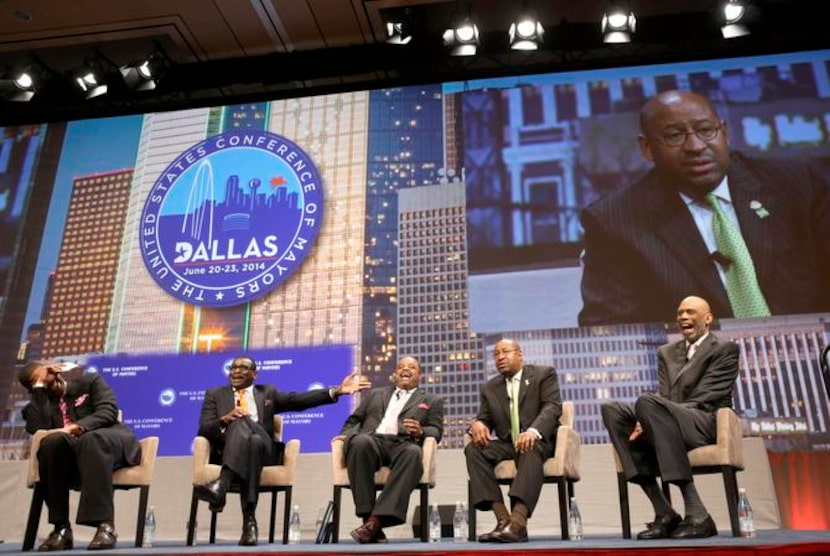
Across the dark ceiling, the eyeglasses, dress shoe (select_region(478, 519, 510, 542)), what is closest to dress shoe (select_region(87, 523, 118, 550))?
dress shoe (select_region(478, 519, 510, 542))

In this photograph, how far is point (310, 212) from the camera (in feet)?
20.3

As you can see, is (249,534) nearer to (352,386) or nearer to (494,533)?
(352,386)

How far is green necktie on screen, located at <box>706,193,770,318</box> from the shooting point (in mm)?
5285

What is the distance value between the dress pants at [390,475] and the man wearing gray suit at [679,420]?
0.99 m

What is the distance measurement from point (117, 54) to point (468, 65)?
134 inches

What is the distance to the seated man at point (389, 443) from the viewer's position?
3469 millimetres

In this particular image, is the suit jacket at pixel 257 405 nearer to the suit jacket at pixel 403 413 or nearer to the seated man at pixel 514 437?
the suit jacket at pixel 403 413

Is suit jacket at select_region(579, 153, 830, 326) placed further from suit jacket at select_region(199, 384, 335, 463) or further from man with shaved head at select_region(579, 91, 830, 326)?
suit jacket at select_region(199, 384, 335, 463)

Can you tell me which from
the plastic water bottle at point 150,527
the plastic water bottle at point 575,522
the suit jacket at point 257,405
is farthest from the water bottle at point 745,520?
the plastic water bottle at point 150,527

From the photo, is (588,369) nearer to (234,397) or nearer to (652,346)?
(652,346)

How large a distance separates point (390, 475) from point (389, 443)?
0.30 meters

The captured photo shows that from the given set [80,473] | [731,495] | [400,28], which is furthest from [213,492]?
[400,28]

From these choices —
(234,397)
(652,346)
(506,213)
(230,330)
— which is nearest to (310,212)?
(230,330)

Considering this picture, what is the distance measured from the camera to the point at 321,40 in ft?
22.0
